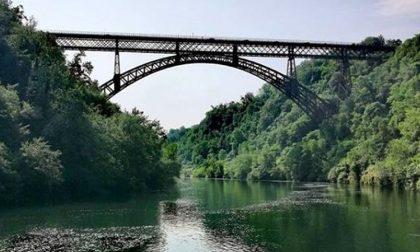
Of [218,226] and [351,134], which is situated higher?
[351,134]

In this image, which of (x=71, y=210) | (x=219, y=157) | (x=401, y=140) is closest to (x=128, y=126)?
(x=71, y=210)

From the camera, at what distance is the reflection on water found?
2633 centimetres

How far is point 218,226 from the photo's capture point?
3284 cm

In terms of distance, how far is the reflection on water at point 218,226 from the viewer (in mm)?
26328

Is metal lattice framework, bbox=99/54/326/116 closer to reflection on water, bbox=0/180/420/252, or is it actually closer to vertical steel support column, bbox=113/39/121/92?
vertical steel support column, bbox=113/39/121/92

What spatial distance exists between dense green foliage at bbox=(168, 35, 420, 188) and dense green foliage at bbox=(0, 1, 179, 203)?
2599 cm

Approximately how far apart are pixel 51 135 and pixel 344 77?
45452 millimetres

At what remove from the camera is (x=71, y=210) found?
39.8 meters

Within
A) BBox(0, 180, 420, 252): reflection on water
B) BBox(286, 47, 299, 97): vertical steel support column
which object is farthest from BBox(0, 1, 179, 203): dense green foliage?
BBox(286, 47, 299, 97): vertical steel support column

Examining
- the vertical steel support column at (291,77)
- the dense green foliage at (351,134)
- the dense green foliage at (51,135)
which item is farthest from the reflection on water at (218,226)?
the vertical steel support column at (291,77)


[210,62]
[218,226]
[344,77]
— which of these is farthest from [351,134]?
[218,226]

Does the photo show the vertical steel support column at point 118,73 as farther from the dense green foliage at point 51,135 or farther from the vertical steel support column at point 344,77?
the vertical steel support column at point 344,77

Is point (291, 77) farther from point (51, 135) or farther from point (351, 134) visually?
point (51, 135)

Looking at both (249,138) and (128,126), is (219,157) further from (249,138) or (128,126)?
(128,126)
